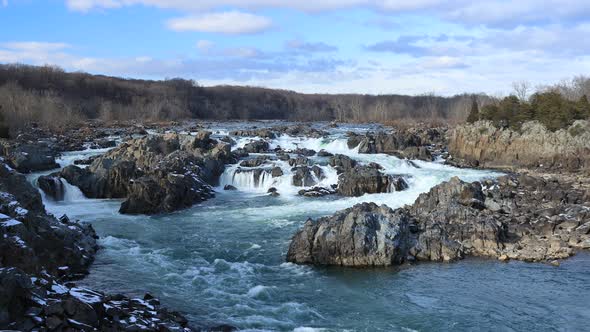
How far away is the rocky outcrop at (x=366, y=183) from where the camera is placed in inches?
1272

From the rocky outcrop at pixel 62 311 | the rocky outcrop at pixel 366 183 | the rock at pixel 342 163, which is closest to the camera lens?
the rocky outcrop at pixel 62 311

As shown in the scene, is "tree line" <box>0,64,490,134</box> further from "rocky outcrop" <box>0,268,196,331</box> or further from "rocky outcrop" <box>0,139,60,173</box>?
"rocky outcrop" <box>0,268,196,331</box>

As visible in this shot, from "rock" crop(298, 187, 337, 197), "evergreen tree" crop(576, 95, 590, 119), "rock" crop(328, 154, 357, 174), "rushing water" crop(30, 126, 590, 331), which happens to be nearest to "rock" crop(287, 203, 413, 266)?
"rushing water" crop(30, 126, 590, 331)

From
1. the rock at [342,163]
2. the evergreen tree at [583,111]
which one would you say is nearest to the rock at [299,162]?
the rock at [342,163]

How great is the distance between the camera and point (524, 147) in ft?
137

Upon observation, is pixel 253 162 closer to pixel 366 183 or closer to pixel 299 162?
pixel 299 162

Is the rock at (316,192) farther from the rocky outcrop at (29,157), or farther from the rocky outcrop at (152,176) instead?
the rocky outcrop at (29,157)

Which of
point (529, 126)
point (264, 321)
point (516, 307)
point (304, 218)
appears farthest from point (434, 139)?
point (264, 321)

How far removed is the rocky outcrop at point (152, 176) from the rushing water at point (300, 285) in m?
2.49

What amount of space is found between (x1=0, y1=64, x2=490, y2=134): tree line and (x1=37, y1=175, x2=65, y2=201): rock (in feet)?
102

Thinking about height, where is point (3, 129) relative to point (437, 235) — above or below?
above

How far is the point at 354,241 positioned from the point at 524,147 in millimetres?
27751

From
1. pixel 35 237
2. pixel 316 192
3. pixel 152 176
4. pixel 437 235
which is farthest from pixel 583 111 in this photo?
pixel 35 237

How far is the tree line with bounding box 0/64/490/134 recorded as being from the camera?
74500 mm
